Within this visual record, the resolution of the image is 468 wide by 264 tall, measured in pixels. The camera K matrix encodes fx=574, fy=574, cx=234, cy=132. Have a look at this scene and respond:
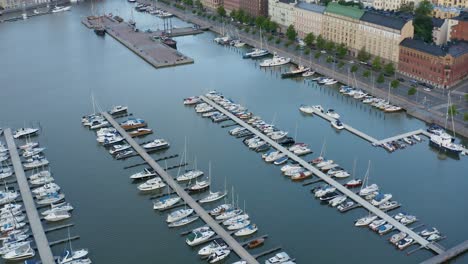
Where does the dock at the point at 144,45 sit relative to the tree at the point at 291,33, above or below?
below

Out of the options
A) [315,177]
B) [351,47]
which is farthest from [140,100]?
[351,47]

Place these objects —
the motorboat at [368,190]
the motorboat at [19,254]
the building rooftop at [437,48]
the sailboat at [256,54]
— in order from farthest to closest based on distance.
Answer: the sailboat at [256,54]
the building rooftop at [437,48]
the motorboat at [368,190]
the motorboat at [19,254]

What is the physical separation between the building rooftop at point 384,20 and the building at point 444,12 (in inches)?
469

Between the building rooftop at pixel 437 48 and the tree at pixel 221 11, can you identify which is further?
the tree at pixel 221 11

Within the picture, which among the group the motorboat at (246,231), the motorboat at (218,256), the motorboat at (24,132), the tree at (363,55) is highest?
the tree at (363,55)

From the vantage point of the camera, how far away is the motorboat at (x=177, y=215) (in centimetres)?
2858

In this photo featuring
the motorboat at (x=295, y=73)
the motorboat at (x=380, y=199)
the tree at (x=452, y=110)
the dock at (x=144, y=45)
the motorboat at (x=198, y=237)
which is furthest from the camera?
the dock at (x=144, y=45)

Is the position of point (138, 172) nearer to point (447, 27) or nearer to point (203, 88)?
point (203, 88)

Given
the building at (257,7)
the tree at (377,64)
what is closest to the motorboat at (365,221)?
the tree at (377,64)

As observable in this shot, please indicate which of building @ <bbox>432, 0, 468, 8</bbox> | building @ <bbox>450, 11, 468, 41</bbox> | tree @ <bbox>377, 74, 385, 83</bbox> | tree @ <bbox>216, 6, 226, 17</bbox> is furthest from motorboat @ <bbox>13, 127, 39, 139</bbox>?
building @ <bbox>432, 0, 468, 8</bbox>

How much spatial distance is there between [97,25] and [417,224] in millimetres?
55632

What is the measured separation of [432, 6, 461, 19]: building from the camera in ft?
199

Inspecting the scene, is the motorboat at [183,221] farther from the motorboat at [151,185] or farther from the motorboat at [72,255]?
the motorboat at [72,255]

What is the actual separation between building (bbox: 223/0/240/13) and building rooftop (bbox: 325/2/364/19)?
59.2 feet
